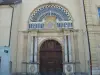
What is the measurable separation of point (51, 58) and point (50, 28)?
2.37 meters

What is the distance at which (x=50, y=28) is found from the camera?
51.7 ft

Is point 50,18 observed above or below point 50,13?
below

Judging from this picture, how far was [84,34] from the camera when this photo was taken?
1514 cm

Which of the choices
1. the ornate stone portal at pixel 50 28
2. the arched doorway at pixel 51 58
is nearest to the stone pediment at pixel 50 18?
the ornate stone portal at pixel 50 28

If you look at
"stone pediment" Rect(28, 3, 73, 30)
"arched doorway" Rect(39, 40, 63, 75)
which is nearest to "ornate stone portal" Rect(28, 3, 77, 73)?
"stone pediment" Rect(28, 3, 73, 30)

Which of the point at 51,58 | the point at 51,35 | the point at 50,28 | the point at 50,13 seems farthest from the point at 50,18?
the point at 51,58

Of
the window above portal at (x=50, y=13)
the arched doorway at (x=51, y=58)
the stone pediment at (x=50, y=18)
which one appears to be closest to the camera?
the arched doorway at (x=51, y=58)

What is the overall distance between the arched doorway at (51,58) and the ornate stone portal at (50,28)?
45cm

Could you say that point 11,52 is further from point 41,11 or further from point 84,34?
point 84,34

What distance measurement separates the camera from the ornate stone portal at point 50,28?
1504 centimetres

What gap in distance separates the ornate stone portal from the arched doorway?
451 mm

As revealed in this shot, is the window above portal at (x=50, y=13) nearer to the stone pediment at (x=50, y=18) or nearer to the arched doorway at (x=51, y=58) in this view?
the stone pediment at (x=50, y=18)

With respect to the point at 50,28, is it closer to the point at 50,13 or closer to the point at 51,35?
the point at 51,35

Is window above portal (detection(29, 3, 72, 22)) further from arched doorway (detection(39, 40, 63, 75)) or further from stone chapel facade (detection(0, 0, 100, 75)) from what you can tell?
arched doorway (detection(39, 40, 63, 75))
